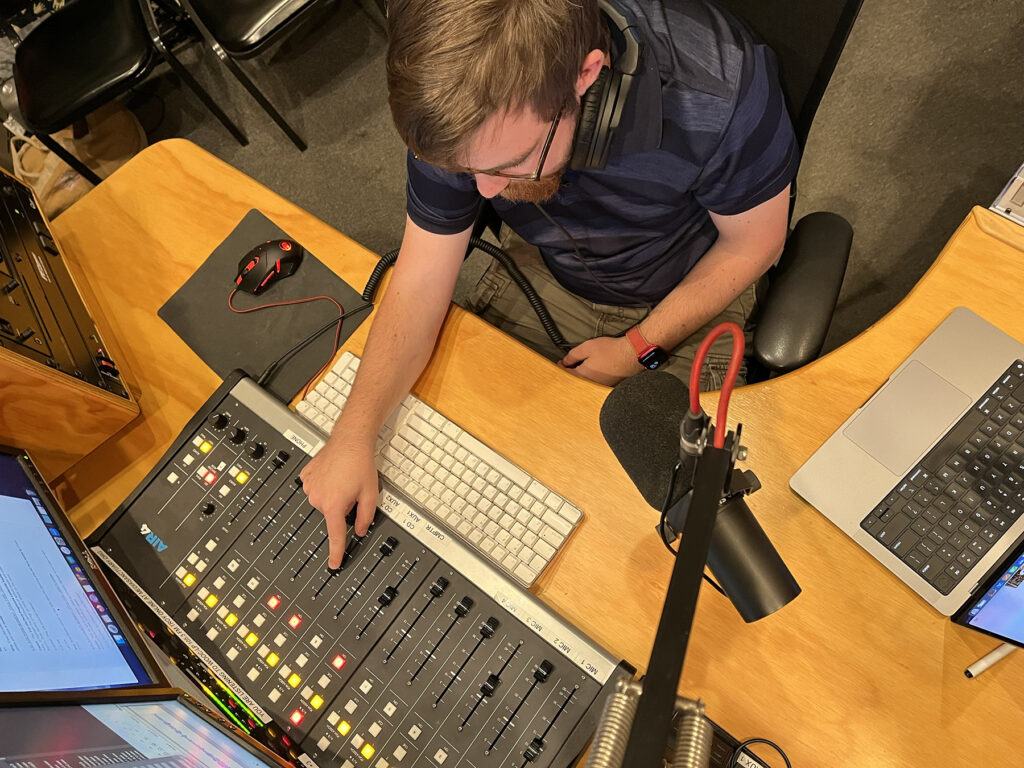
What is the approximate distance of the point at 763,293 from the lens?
1.32 meters

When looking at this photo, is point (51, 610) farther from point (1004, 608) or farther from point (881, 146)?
point (881, 146)

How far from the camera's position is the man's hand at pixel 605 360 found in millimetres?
1219

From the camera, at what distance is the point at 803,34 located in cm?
101

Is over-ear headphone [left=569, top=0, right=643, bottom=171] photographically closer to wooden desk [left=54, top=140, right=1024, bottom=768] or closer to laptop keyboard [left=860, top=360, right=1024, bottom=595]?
wooden desk [left=54, top=140, right=1024, bottom=768]

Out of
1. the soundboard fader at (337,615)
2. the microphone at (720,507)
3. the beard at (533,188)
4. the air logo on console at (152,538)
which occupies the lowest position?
the air logo on console at (152,538)

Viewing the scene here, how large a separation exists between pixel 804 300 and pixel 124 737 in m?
1.02

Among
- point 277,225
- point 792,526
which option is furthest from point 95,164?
point 792,526

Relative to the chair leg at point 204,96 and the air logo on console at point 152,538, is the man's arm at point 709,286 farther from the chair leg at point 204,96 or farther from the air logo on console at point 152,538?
the chair leg at point 204,96

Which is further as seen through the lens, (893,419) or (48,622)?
(893,419)

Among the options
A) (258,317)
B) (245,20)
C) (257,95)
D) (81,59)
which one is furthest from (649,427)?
(81,59)

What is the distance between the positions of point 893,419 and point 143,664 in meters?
1.02

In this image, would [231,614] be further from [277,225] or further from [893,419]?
[893,419]

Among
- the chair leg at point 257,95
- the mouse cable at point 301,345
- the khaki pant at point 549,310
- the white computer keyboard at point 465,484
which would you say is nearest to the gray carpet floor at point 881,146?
the chair leg at point 257,95

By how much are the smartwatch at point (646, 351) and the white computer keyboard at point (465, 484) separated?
293 millimetres
